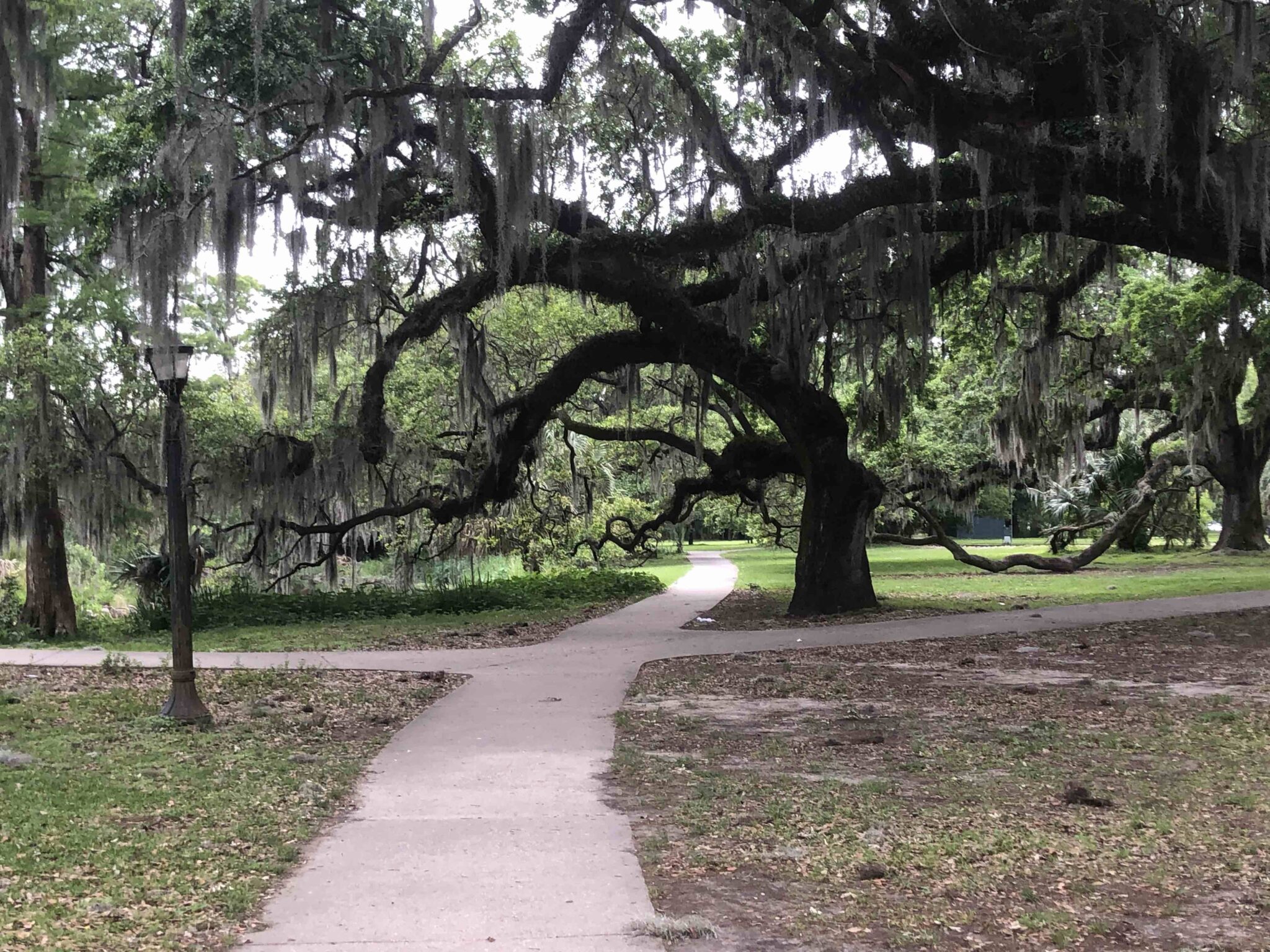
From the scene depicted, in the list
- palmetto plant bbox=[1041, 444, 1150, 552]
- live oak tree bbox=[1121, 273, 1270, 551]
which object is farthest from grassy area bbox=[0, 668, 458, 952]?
palmetto plant bbox=[1041, 444, 1150, 552]

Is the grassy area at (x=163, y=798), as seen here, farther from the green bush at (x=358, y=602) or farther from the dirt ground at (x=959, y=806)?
the green bush at (x=358, y=602)

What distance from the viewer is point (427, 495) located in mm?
18906

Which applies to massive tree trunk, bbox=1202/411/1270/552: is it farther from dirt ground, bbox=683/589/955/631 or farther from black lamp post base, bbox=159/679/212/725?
black lamp post base, bbox=159/679/212/725

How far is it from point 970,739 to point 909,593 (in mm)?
13330

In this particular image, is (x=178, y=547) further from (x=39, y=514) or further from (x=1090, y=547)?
(x=1090, y=547)

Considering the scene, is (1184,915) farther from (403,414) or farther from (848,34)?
(403,414)

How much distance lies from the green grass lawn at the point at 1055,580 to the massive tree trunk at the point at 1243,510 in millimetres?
750

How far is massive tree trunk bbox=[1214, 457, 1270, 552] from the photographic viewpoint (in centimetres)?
2598

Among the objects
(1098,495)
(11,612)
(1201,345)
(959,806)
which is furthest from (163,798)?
(1098,495)

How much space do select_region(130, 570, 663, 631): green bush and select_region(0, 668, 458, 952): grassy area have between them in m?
6.68

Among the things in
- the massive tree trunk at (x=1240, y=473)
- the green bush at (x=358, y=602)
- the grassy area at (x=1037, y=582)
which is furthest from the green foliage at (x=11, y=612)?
the massive tree trunk at (x=1240, y=473)

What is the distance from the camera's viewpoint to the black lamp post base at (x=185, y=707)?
803 centimetres

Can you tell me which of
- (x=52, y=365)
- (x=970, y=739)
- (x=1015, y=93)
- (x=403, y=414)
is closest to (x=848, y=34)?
(x=1015, y=93)

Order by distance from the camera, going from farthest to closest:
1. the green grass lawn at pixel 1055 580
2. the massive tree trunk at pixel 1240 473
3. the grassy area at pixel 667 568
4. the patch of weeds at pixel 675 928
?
the grassy area at pixel 667 568, the massive tree trunk at pixel 1240 473, the green grass lawn at pixel 1055 580, the patch of weeds at pixel 675 928
